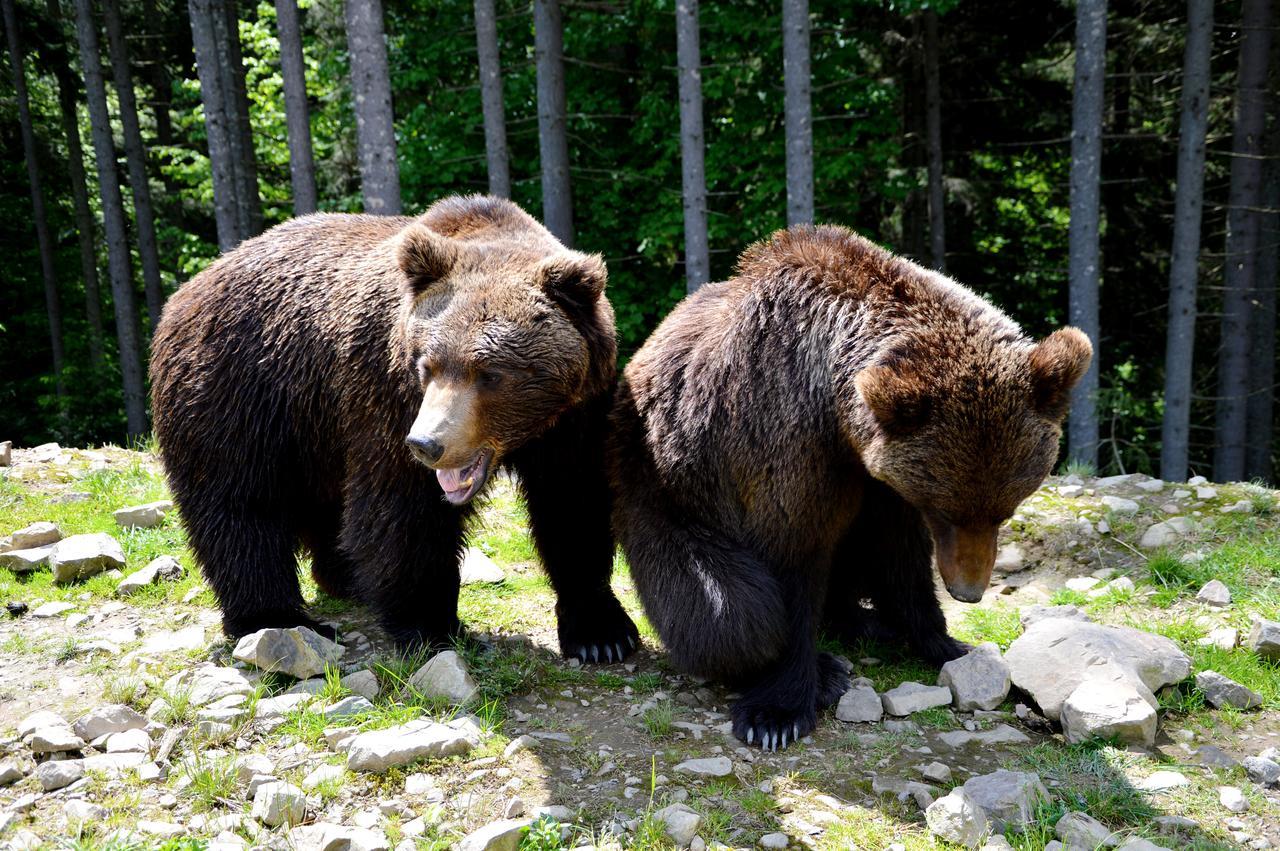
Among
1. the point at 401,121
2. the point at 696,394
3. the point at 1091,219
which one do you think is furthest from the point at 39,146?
the point at 696,394

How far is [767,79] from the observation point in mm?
15117

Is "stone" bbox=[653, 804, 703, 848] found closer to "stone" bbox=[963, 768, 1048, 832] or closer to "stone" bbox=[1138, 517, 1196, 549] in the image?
"stone" bbox=[963, 768, 1048, 832]

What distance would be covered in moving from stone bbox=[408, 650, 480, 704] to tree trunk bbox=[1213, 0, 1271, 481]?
12.9 meters

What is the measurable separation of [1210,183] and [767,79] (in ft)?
26.5

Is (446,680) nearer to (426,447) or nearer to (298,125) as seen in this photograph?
(426,447)

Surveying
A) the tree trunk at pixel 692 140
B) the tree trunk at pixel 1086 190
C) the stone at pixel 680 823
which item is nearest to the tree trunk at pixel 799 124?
the tree trunk at pixel 692 140

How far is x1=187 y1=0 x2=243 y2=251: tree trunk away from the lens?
43.2ft

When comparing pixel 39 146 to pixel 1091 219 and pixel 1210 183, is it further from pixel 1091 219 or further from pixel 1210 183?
pixel 1210 183

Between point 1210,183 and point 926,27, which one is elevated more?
point 926,27

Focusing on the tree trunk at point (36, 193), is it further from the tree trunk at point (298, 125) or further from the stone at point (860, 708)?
the stone at point (860, 708)

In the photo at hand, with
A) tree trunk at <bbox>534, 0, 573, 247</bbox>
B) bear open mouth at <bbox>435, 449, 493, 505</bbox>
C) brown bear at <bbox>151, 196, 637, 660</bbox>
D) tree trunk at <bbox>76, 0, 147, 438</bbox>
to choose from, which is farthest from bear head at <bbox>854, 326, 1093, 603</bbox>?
tree trunk at <bbox>76, 0, 147, 438</bbox>

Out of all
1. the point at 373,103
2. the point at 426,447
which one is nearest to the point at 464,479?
the point at 426,447

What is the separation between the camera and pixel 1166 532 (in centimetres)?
568

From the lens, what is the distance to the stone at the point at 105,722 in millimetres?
3594
